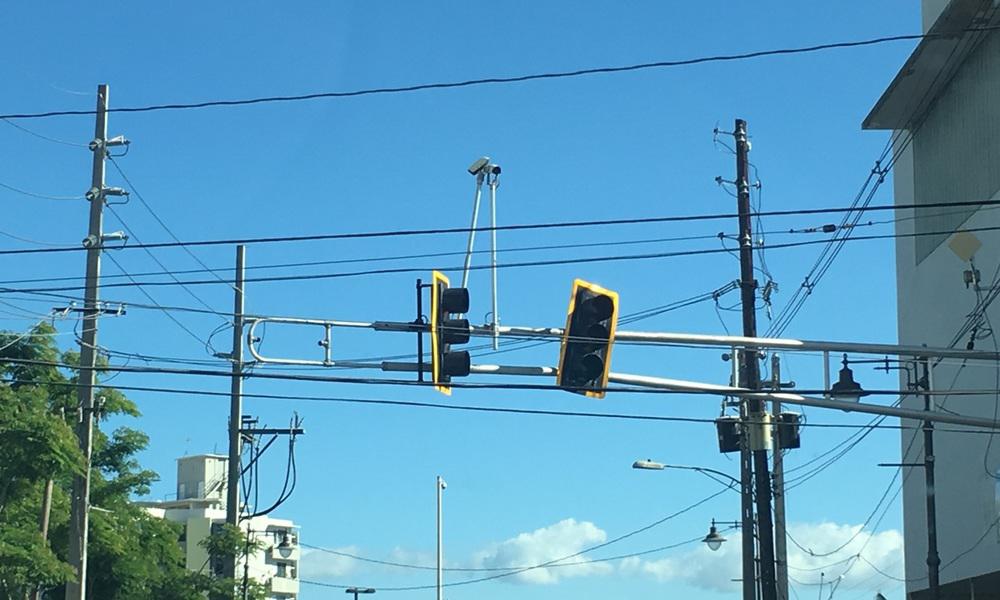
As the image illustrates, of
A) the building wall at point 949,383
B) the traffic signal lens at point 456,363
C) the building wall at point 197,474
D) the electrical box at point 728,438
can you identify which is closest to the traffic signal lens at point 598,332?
the traffic signal lens at point 456,363

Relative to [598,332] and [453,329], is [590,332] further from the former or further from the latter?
[453,329]

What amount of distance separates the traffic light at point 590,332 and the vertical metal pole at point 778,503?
1310 cm

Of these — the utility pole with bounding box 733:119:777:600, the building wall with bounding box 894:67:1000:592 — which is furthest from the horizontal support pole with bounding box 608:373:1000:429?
the building wall with bounding box 894:67:1000:592

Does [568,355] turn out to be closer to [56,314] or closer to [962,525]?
[56,314]

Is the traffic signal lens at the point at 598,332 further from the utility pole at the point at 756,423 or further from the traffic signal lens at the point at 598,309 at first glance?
the utility pole at the point at 756,423

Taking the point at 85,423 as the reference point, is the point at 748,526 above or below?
below

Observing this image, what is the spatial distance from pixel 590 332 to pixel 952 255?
2693cm

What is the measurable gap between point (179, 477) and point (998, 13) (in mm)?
119297

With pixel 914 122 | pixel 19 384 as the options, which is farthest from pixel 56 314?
A: pixel 914 122

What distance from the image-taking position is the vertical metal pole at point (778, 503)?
30.3 m

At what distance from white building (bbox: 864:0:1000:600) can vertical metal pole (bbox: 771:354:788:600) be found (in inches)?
264

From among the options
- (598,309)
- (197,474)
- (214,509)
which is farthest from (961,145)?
(197,474)

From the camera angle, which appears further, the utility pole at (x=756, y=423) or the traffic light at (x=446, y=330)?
the utility pole at (x=756, y=423)

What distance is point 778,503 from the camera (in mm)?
31234
